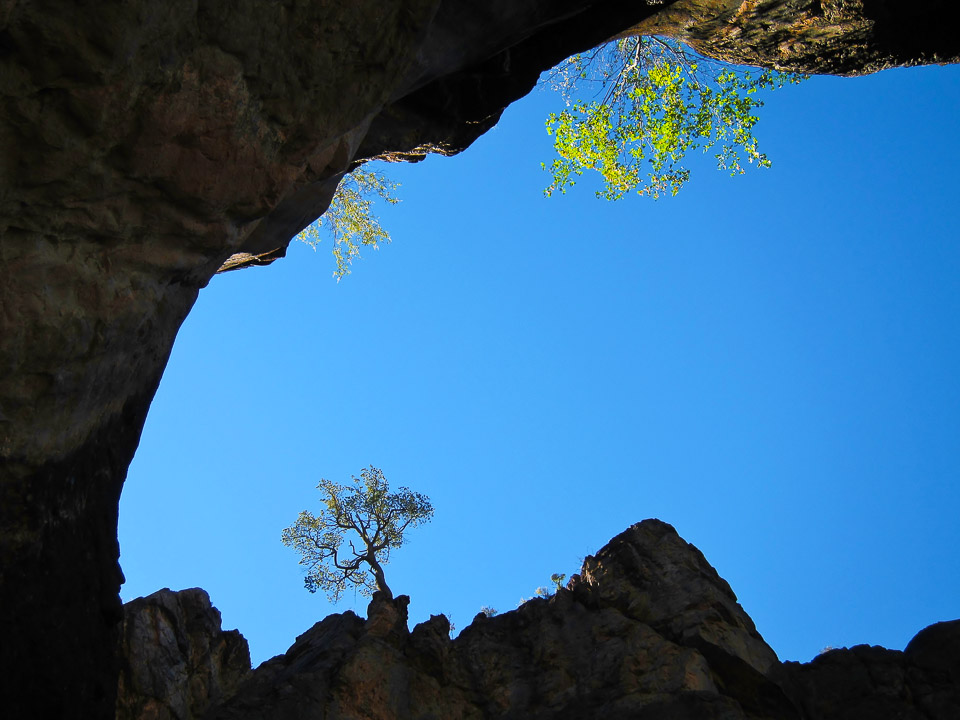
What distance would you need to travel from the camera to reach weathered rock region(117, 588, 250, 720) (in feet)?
39.7

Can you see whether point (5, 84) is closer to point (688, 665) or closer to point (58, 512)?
point (58, 512)

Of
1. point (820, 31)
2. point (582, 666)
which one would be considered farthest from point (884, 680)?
point (820, 31)

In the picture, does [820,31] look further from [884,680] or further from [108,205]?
[108,205]

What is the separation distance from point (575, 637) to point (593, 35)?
1565 cm

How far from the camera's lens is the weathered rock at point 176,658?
476 inches

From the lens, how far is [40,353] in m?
8.73

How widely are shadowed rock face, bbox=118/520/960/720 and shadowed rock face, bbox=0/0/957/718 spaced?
11.8 ft

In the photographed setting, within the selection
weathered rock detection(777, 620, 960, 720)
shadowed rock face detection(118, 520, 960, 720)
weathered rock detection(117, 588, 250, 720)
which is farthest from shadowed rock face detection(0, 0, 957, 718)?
weathered rock detection(777, 620, 960, 720)

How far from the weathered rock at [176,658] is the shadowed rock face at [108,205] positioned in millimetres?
2105

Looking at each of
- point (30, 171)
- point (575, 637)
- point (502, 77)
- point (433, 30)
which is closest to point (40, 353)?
point (30, 171)

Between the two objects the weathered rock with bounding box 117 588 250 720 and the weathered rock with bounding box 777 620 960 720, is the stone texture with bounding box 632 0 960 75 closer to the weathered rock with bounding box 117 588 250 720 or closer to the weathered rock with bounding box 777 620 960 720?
the weathered rock with bounding box 777 620 960 720

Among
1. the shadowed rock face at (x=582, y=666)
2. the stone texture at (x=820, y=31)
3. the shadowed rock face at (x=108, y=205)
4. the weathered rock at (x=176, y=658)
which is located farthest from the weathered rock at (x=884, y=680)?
→ the stone texture at (x=820, y=31)

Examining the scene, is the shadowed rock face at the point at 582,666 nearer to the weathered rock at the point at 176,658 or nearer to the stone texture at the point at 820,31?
the weathered rock at the point at 176,658

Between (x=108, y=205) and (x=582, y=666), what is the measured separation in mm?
12327
